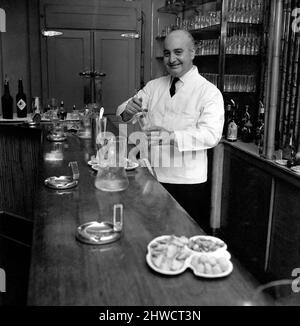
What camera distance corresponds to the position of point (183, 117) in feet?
10.4

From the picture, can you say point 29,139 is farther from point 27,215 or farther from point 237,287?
point 237,287

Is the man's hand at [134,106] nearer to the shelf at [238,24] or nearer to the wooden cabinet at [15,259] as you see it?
the wooden cabinet at [15,259]

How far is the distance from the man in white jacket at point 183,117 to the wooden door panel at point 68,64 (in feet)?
9.74

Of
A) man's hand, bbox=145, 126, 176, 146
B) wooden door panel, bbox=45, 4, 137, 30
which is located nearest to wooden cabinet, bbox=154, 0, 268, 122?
man's hand, bbox=145, 126, 176, 146

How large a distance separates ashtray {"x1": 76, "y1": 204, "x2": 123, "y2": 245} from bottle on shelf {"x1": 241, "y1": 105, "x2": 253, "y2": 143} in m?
2.61

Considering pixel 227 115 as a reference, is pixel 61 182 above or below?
below

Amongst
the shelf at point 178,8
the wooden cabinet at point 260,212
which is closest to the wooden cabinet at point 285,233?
the wooden cabinet at point 260,212

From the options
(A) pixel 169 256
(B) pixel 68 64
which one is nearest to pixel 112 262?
(A) pixel 169 256

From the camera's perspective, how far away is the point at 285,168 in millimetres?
A: 2889

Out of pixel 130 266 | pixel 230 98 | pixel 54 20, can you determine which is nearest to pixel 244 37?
pixel 230 98

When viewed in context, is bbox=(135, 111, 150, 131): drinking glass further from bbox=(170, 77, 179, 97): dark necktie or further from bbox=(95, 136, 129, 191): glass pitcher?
bbox=(95, 136, 129, 191): glass pitcher

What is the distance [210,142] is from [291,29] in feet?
3.54

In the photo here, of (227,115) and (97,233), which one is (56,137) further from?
(97,233)

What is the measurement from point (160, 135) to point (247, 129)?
1393 mm
